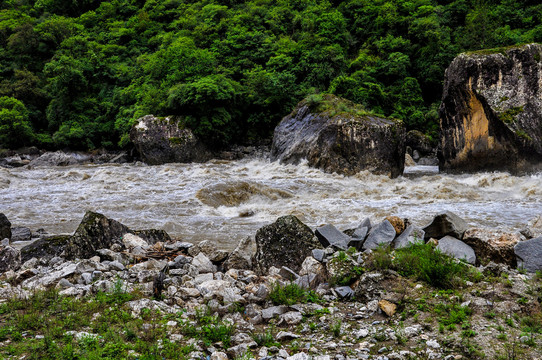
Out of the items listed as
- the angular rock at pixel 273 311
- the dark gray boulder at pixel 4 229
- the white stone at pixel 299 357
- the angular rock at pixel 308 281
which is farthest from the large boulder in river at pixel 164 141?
the white stone at pixel 299 357

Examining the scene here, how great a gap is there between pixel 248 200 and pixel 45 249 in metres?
6.72

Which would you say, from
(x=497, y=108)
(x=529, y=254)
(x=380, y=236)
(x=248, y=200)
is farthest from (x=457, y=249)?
(x=497, y=108)

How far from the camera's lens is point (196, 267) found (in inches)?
205

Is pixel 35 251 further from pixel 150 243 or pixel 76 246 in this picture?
pixel 150 243

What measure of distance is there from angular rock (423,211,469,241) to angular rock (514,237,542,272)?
879 millimetres

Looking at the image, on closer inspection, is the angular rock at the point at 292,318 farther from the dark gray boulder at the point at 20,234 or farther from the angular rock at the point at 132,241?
the dark gray boulder at the point at 20,234

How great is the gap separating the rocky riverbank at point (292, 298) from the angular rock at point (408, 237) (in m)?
0.02

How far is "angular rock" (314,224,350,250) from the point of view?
5.73m

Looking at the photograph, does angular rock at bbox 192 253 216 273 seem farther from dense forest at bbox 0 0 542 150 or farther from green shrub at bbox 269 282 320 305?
dense forest at bbox 0 0 542 150

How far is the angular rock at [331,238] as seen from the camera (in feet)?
18.8

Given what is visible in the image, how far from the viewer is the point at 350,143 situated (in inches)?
656

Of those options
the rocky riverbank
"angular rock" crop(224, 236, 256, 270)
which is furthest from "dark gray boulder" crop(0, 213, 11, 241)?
"angular rock" crop(224, 236, 256, 270)

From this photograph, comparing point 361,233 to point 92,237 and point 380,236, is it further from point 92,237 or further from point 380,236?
point 92,237

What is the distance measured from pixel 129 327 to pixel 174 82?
951 inches
